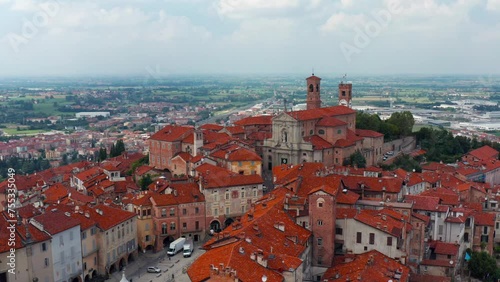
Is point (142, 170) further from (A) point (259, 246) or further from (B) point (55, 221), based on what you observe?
(A) point (259, 246)

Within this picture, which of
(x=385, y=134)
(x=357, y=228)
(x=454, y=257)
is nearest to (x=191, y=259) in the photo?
(x=357, y=228)

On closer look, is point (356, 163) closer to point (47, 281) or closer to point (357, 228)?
point (357, 228)

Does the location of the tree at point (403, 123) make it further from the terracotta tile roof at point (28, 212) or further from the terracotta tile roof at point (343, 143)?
the terracotta tile roof at point (28, 212)

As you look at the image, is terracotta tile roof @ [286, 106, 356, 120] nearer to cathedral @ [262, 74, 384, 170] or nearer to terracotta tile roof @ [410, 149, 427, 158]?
cathedral @ [262, 74, 384, 170]

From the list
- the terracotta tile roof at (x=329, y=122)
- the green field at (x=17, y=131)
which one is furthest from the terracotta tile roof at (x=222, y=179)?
the green field at (x=17, y=131)

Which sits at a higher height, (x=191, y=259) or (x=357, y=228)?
(x=357, y=228)

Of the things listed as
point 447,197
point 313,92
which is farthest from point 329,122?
point 447,197

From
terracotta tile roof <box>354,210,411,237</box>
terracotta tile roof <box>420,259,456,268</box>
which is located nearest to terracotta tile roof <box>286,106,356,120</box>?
terracotta tile roof <box>354,210,411,237</box>
